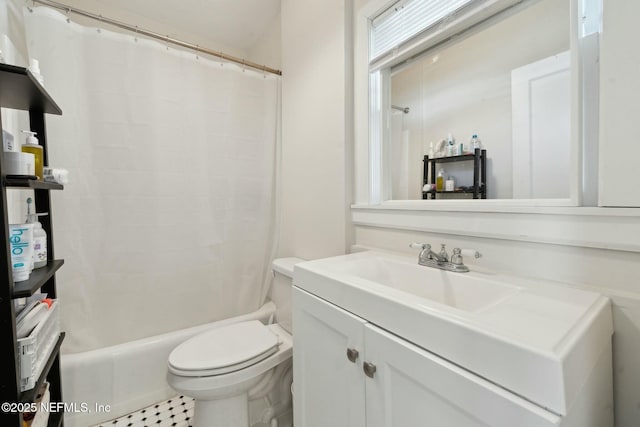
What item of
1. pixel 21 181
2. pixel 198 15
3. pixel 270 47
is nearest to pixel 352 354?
pixel 21 181

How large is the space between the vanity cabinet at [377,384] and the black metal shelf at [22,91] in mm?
951

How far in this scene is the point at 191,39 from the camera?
2090 millimetres

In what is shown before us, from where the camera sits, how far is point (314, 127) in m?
1.45

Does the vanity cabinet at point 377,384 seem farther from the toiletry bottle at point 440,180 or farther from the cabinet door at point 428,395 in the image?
the toiletry bottle at point 440,180

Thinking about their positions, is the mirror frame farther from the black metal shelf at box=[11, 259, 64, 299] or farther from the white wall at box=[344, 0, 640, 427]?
the black metal shelf at box=[11, 259, 64, 299]

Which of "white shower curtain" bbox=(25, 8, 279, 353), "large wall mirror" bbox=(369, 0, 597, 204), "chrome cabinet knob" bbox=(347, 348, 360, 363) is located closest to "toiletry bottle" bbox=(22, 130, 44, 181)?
"white shower curtain" bbox=(25, 8, 279, 353)

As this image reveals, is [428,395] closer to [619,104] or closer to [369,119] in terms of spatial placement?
[619,104]

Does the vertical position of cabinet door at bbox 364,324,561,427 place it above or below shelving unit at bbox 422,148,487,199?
below

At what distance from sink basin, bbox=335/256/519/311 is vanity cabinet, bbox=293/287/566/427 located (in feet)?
0.55

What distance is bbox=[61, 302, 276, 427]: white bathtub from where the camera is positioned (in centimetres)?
119

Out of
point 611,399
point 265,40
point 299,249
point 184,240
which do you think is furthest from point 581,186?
point 265,40

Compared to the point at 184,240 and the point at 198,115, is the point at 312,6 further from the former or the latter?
the point at 184,240

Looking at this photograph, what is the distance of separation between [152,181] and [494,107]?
1.66m

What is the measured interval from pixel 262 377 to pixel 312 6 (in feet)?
6.27
